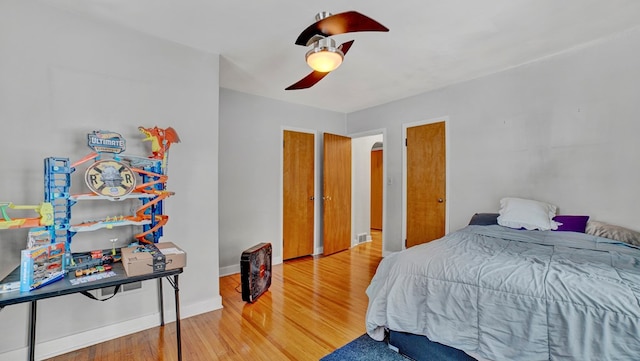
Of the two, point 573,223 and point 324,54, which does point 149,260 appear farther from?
point 573,223

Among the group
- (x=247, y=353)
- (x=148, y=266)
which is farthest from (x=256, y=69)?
(x=247, y=353)

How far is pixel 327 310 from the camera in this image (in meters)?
2.71

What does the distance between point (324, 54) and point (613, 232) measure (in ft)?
8.95

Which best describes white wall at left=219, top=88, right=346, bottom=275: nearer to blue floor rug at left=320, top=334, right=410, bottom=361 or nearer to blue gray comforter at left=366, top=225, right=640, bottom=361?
blue floor rug at left=320, top=334, right=410, bottom=361

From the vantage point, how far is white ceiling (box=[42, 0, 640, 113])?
6.65 feet

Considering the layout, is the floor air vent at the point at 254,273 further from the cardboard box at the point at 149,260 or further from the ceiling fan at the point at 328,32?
the ceiling fan at the point at 328,32

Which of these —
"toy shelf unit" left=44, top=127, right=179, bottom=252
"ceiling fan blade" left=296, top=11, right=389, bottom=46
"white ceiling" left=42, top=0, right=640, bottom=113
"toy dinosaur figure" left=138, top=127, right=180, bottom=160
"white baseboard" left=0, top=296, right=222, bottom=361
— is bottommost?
"white baseboard" left=0, top=296, right=222, bottom=361

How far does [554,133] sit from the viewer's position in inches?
114

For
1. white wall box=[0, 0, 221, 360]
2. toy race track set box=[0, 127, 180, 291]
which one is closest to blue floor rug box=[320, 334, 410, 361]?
white wall box=[0, 0, 221, 360]

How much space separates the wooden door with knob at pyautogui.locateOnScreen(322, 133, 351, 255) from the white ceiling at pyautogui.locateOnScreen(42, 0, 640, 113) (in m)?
1.54

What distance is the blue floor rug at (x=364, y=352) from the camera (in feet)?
6.39

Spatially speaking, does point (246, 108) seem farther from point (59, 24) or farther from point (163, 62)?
point (59, 24)

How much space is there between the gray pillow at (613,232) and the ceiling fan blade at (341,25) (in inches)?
98.0

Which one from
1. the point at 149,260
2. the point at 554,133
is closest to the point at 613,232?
the point at 554,133
